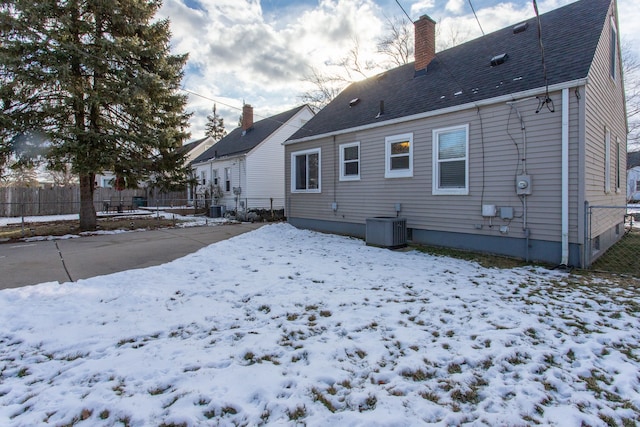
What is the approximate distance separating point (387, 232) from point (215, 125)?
47.7 metres

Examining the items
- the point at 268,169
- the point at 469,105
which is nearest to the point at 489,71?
the point at 469,105

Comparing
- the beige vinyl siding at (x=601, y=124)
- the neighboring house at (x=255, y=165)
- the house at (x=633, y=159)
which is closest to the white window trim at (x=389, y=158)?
the beige vinyl siding at (x=601, y=124)

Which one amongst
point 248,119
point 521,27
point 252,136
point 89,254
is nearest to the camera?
point 89,254

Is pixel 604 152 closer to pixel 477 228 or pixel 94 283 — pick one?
pixel 477 228

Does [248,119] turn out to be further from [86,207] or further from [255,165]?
[86,207]

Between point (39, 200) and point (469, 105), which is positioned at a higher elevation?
point (469, 105)

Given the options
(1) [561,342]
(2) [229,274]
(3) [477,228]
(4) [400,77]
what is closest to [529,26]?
(4) [400,77]

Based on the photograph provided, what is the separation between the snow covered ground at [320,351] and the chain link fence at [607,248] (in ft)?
4.13

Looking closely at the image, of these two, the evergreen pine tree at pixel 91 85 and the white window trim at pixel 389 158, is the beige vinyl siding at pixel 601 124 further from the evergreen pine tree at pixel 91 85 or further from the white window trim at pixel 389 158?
the evergreen pine tree at pixel 91 85

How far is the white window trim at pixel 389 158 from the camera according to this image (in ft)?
29.1

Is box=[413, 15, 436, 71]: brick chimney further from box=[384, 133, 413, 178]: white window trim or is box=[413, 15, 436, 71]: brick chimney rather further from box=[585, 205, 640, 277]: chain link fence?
Result: box=[585, 205, 640, 277]: chain link fence

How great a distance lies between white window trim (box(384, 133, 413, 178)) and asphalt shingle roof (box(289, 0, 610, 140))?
58cm

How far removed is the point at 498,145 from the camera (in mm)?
7223

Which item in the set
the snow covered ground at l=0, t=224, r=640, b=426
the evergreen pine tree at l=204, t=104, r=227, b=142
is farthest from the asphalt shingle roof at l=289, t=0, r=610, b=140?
the evergreen pine tree at l=204, t=104, r=227, b=142
